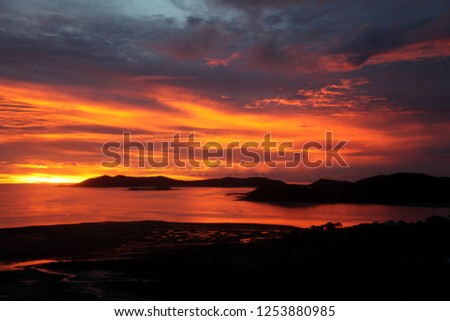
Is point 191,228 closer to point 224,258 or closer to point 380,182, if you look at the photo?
point 224,258

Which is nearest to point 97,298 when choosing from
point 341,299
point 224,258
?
point 224,258

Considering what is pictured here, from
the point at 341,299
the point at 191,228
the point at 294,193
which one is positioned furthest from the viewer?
the point at 294,193

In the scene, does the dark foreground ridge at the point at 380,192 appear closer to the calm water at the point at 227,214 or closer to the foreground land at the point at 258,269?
the calm water at the point at 227,214

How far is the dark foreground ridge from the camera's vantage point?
353 ft

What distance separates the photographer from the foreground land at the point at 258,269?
63.9ft

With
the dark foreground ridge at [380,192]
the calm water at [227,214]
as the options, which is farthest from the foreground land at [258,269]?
the dark foreground ridge at [380,192]

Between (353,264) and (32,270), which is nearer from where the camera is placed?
(353,264)

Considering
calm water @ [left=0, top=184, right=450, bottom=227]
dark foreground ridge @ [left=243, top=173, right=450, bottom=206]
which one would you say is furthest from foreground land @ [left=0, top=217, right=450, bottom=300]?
dark foreground ridge @ [left=243, top=173, right=450, bottom=206]

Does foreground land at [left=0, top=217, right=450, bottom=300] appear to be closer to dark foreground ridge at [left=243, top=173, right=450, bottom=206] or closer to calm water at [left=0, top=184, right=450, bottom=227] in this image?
calm water at [left=0, top=184, right=450, bottom=227]

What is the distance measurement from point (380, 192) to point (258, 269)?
98868 mm

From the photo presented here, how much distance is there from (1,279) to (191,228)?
27.0 meters

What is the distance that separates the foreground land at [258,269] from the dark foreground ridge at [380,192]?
79891mm

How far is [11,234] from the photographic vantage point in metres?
43.2

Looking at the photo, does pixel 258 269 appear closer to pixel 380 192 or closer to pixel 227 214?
pixel 227 214
